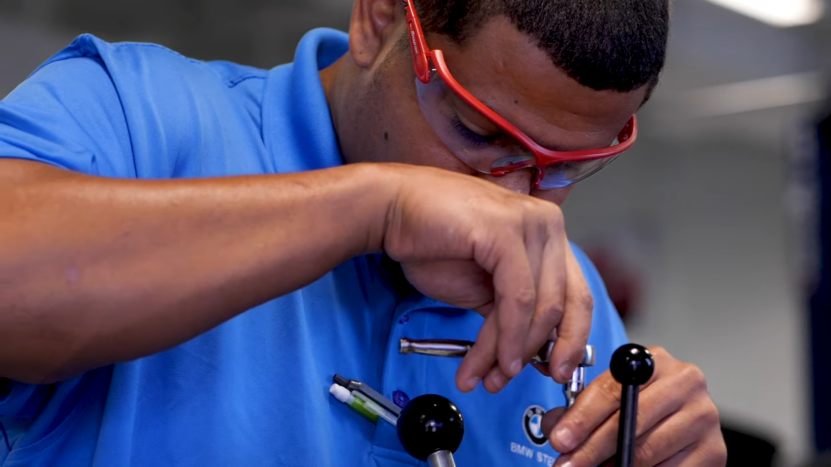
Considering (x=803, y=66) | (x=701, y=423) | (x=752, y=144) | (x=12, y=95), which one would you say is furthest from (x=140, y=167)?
(x=752, y=144)

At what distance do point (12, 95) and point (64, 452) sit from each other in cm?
37

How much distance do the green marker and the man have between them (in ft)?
0.06

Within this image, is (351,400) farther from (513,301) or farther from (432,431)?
(513,301)

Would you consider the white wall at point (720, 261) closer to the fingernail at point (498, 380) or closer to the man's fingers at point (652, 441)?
the man's fingers at point (652, 441)

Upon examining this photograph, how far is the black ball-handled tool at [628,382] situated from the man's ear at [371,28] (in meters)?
0.50

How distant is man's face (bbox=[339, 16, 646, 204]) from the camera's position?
896 millimetres

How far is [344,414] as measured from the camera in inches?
38.5

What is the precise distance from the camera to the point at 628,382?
0.83 meters

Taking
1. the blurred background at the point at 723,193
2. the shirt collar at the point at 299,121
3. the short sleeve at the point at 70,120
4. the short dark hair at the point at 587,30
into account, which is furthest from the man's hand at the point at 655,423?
the blurred background at the point at 723,193

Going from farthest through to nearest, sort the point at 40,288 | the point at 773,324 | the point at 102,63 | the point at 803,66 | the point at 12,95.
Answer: the point at 773,324
the point at 803,66
the point at 102,63
the point at 12,95
the point at 40,288

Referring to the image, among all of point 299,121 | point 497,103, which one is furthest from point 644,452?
point 299,121

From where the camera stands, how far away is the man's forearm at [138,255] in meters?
0.59

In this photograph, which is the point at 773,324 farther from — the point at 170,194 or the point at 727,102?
the point at 170,194

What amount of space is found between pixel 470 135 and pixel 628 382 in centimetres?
33
